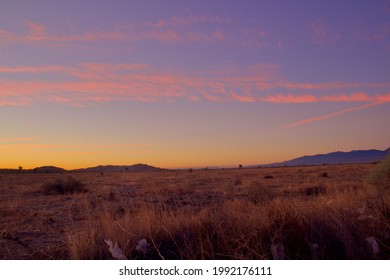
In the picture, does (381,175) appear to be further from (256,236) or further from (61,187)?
(61,187)

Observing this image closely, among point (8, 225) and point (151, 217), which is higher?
point (151, 217)

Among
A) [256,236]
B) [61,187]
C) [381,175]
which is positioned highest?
[381,175]

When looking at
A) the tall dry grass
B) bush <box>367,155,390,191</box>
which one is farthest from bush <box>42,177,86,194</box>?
the tall dry grass

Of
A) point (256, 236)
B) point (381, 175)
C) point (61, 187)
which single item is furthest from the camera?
point (61, 187)

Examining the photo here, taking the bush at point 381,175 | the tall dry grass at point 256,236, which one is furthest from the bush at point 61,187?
the tall dry grass at point 256,236

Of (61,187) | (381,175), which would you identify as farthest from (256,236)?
(61,187)

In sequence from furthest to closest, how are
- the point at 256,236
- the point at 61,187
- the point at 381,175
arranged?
1. the point at 61,187
2. the point at 381,175
3. the point at 256,236

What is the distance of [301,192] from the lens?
1548cm

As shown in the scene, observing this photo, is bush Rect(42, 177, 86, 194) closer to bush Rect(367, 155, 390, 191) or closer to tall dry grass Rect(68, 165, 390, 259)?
bush Rect(367, 155, 390, 191)

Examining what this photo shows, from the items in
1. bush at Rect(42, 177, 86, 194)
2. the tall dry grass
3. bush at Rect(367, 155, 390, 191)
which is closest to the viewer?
the tall dry grass

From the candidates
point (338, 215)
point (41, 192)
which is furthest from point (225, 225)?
point (41, 192)

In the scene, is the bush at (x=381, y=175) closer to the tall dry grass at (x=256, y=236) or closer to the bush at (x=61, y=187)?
the tall dry grass at (x=256, y=236)
